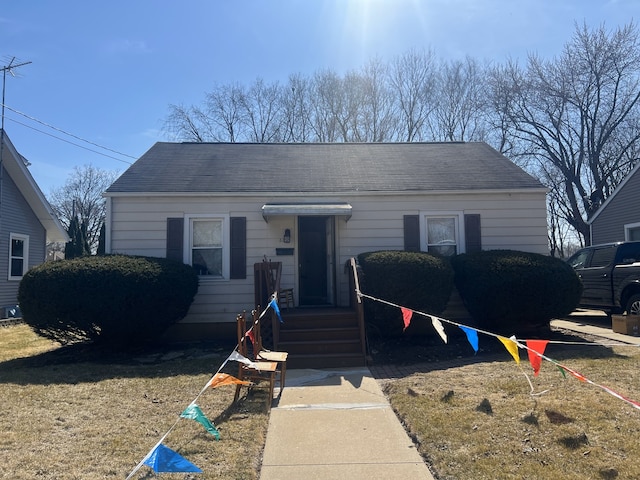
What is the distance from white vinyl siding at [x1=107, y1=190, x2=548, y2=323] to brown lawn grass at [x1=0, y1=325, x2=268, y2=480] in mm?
2301

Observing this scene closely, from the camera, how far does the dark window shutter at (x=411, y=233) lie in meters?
10.6

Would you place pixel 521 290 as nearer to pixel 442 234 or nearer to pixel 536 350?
pixel 442 234

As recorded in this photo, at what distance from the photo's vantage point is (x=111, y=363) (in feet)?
26.7

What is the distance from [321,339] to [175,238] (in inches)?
157

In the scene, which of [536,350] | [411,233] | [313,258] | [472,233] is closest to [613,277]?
[472,233]

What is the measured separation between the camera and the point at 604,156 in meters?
26.1

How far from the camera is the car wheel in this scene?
32.6 feet

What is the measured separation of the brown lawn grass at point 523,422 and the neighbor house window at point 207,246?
5.18 meters

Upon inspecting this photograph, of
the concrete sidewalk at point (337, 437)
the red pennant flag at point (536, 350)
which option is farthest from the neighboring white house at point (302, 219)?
the red pennant flag at point (536, 350)

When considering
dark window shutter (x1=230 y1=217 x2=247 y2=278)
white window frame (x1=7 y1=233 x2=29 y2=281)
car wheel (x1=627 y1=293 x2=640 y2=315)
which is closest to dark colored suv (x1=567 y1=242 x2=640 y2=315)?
car wheel (x1=627 y1=293 x2=640 y2=315)

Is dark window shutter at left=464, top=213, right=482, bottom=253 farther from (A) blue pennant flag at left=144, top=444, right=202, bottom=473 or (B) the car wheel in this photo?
(A) blue pennant flag at left=144, top=444, right=202, bottom=473

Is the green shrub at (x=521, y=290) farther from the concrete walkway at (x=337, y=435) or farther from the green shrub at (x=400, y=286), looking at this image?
the concrete walkway at (x=337, y=435)

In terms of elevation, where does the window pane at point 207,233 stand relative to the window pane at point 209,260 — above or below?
above

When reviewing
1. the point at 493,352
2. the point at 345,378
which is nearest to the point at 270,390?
the point at 345,378
